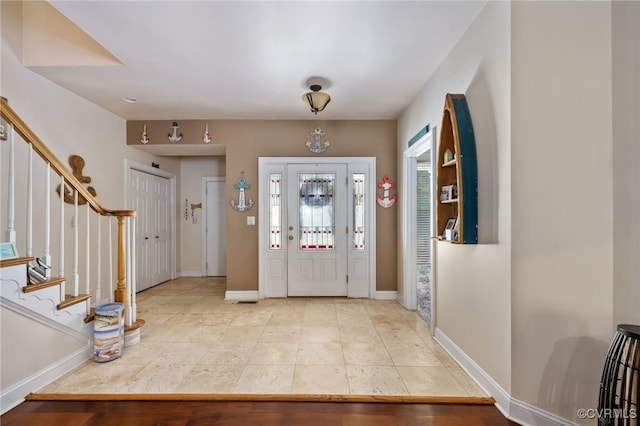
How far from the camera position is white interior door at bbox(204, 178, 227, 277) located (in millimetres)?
5852

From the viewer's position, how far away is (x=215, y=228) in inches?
230

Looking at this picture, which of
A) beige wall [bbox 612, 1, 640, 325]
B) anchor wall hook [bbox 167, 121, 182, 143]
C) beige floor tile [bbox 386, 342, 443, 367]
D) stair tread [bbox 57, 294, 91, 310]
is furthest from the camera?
anchor wall hook [bbox 167, 121, 182, 143]

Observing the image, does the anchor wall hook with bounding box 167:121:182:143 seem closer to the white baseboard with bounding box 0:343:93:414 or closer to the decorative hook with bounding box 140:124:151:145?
the decorative hook with bounding box 140:124:151:145

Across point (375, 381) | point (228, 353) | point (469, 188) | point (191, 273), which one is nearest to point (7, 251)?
point (228, 353)

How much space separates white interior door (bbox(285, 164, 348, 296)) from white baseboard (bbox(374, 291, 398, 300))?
0.49 meters

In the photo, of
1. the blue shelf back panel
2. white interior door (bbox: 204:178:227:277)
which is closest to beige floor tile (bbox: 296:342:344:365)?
the blue shelf back panel

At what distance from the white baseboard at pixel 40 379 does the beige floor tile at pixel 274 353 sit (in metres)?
1.39

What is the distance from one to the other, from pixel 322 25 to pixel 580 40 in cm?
161

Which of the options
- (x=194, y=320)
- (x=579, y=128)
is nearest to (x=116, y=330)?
(x=194, y=320)

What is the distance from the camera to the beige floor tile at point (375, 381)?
201 cm

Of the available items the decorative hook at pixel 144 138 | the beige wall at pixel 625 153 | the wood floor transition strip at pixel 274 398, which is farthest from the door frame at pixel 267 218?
the beige wall at pixel 625 153

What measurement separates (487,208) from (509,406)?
1247 millimetres

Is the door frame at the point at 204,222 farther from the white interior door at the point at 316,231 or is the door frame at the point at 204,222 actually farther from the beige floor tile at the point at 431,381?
the beige floor tile at the point at 431,381

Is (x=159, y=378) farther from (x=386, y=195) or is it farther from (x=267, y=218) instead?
(x=386, y=195)
